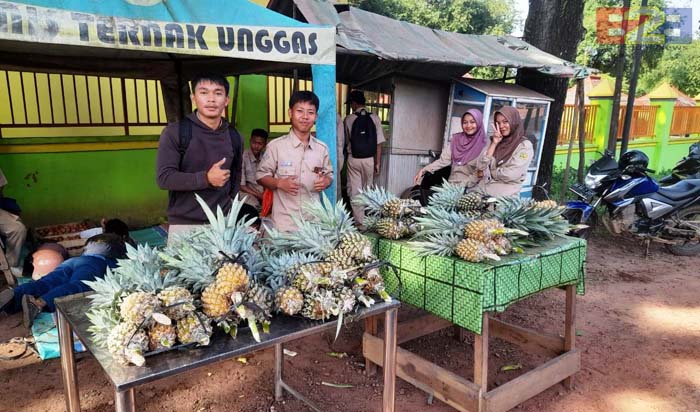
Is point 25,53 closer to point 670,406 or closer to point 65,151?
point 65,151

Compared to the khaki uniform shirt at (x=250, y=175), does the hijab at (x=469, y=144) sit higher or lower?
higher

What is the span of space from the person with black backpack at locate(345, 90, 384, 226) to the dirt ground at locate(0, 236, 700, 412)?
2.62m

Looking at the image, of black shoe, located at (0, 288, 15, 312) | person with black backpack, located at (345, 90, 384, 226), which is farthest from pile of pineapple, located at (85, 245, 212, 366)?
person with black backpack, located at (345, 90, 384, 226)

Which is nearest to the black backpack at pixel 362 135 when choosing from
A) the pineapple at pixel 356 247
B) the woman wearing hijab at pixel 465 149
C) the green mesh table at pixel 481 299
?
the woman wearing hijab at pixel 465 149

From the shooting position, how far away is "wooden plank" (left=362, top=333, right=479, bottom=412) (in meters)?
2.63

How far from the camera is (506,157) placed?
3805mm

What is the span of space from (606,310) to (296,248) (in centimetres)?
362

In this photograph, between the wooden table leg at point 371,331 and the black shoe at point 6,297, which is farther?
the black shoe at point 6,297

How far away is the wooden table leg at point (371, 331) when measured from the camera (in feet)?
10.6

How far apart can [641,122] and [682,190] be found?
23.9 ft

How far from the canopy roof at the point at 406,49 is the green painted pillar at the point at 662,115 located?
7323 mm

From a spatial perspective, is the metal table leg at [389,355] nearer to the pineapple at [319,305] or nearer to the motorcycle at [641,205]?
the pineapple at [319,305]

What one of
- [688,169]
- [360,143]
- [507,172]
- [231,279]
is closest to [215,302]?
[231,279]

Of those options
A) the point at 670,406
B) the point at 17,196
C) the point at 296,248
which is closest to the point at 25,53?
the point at 17,196
